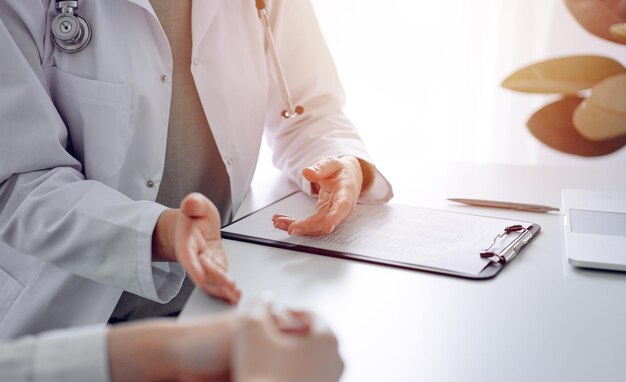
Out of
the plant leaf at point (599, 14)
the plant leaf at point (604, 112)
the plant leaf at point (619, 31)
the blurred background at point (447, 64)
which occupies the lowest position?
the blurred background at point (447, 64)

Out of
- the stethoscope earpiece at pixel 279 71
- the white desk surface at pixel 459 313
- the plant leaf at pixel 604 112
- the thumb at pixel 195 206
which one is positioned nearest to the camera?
the white desk surface at pixel 459 313

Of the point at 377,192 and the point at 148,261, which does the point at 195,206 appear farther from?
the point at 377,192

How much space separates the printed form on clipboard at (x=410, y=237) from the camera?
2.63ft

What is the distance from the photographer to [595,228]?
907 mm

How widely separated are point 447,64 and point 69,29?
1.38m

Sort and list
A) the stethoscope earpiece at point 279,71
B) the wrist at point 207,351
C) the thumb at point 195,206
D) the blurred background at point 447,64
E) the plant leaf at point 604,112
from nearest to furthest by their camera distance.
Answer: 1. the wrist at point 207,351
2. the thumb at point 195,206
3. the plant leaf at point 604,112
4. the stethoscope earpiece at point 279,71
5. the blurred background at point 447,64

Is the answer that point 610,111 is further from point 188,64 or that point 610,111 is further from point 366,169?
point 188,64

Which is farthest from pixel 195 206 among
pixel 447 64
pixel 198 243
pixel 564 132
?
pixel 447 64

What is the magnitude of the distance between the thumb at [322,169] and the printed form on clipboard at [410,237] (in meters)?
0.06

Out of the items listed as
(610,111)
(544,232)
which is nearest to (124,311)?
(544,232)

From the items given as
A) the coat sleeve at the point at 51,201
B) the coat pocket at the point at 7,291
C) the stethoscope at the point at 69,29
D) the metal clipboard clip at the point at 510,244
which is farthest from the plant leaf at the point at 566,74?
the coat pocket at the point at 7,291

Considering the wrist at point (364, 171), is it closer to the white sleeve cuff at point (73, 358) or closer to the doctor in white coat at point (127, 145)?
the doctor in white coat at point (127, 145)

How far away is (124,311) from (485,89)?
56.1 inches

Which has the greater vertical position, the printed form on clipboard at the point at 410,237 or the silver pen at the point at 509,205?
the printed form on clipboard at the point at 410,237
